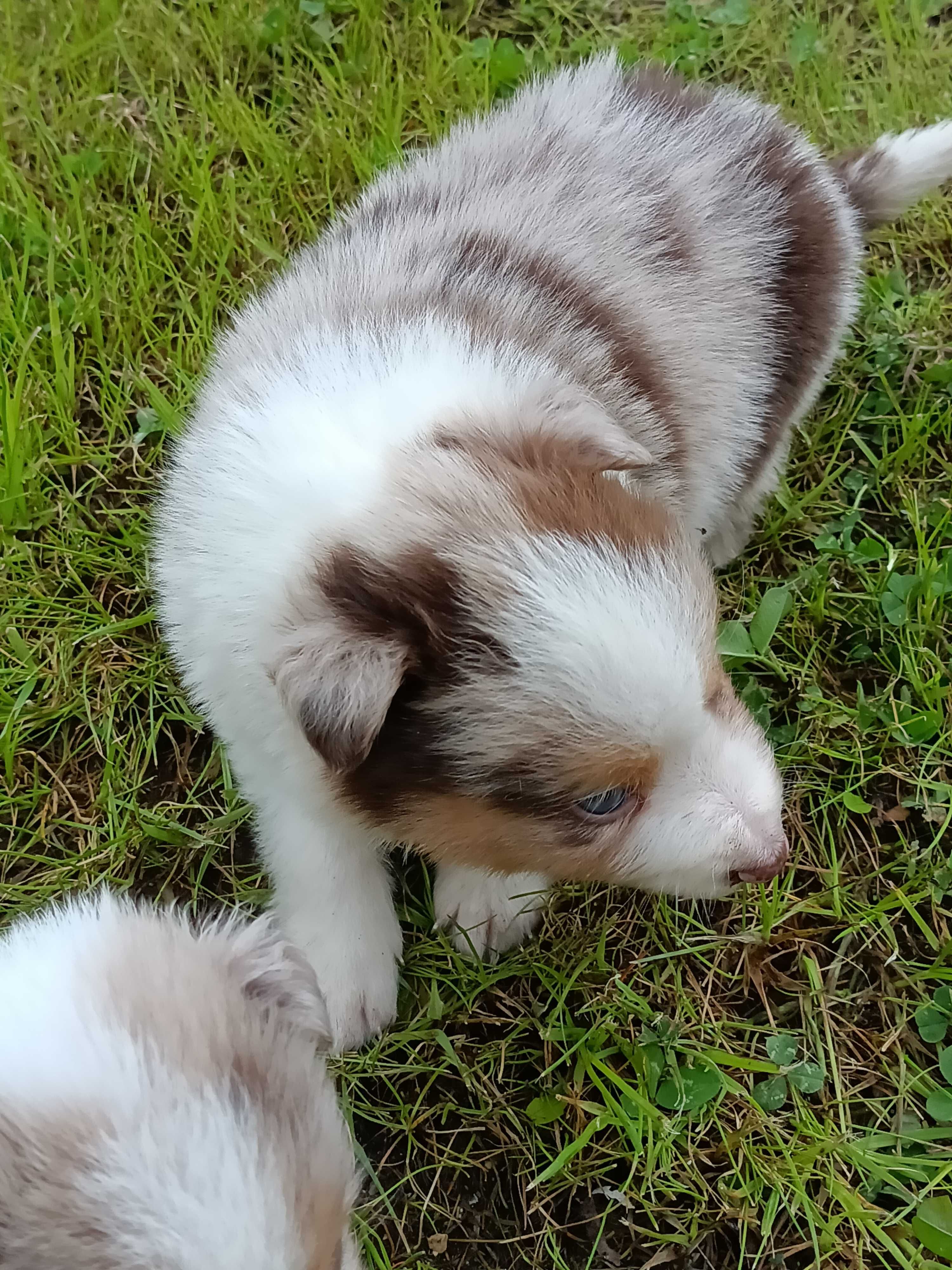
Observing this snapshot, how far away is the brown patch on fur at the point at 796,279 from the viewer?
10.9 ft

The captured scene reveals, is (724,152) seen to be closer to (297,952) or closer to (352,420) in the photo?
(352,420)

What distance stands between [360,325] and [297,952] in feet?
4.64

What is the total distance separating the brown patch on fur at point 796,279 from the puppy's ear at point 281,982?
2128 mm

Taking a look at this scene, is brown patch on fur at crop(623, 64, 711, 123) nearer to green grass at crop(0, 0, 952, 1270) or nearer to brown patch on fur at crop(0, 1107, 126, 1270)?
green grass at crop(0, 0, 952, 1270)

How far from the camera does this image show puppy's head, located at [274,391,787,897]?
2012 millimetres

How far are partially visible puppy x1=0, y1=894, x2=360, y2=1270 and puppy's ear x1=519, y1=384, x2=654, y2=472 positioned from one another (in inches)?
45.7

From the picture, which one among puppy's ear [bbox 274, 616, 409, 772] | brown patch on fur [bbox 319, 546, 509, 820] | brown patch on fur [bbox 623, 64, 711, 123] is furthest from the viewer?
brown patch on fur [bbox 623, 64, 711, 123]

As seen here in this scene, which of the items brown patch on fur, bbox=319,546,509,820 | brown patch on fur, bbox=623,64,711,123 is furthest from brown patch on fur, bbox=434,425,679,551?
brown patch on fur, bbox=623,64,711,123

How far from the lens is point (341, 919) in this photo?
2920mm

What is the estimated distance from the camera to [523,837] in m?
2.28

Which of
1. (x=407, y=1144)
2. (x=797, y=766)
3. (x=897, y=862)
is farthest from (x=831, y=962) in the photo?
(x=407, y=1144)

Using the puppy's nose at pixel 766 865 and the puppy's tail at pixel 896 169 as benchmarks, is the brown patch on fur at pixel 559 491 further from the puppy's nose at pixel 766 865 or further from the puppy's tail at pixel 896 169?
the puppy's tail at pixel 896 169

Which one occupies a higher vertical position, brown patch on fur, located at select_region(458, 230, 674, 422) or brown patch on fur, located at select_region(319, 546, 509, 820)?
brown patch on fur, located at select_region(458, 230, 674, 422)

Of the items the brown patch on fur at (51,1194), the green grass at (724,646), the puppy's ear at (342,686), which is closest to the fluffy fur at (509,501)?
the puppy's ear at (342,686)
